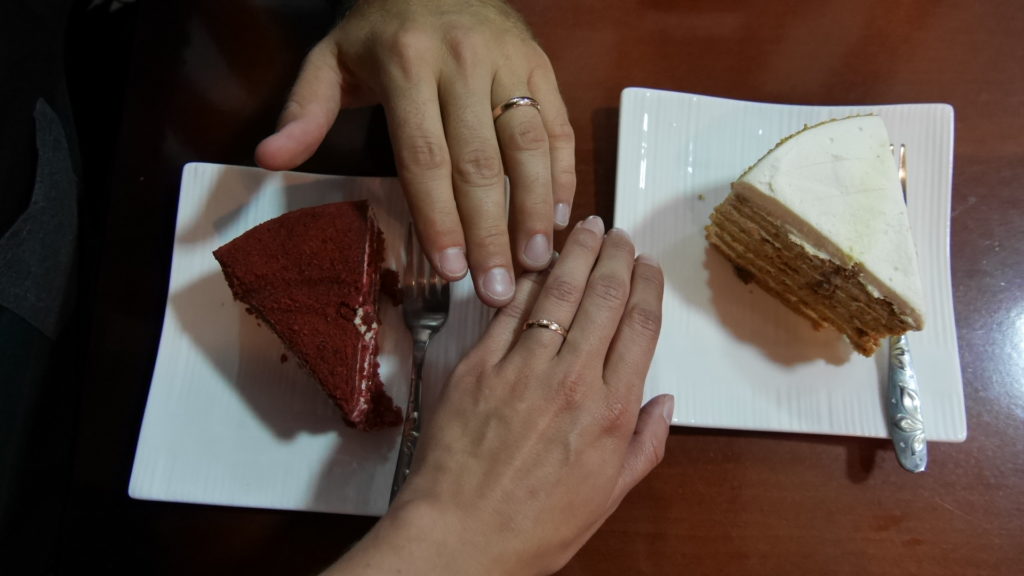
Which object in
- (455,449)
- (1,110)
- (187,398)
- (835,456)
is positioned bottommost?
(835,456)

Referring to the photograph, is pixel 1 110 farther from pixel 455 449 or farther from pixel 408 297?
pixel 455 449

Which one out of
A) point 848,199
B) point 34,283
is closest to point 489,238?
point 848,199

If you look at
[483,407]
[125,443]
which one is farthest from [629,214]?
[125,443]

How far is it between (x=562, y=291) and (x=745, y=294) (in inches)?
19.6

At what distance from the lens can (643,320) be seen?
974mm

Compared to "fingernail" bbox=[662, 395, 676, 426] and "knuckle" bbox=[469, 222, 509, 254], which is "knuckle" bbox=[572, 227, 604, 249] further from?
"fingernail" bbox=[662, 395, 676, 426]

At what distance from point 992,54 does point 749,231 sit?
2.54 ft

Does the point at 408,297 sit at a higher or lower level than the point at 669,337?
higher

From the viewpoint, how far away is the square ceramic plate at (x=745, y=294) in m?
1.17

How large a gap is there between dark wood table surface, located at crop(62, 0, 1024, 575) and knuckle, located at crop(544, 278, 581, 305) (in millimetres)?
400

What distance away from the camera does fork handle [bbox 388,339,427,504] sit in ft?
3.49

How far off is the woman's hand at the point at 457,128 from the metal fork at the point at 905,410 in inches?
27.6

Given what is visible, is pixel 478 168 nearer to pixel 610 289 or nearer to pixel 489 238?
pixel 489 238

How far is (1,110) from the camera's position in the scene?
1.12m
